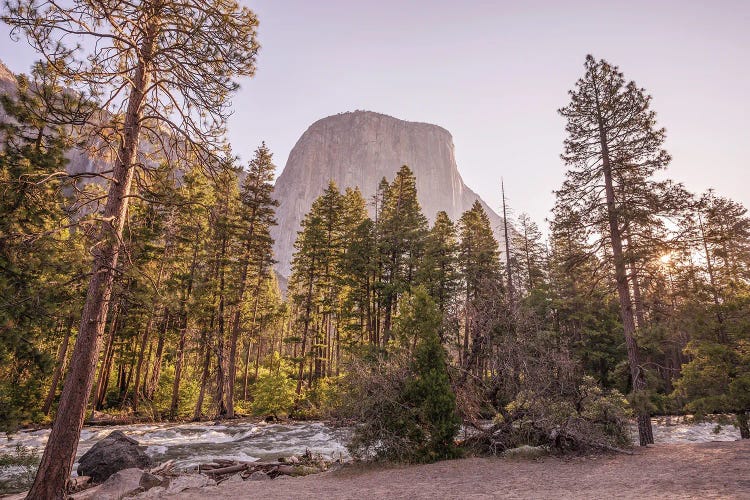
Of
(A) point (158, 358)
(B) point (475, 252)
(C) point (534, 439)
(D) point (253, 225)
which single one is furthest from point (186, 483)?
(B) point (475, 252)

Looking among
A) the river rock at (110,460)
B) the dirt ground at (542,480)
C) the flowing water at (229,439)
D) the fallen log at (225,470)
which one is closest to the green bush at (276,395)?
the flowing water at (229,439)

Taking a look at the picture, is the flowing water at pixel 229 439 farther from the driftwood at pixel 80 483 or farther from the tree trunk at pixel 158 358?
the tree trunk at pixel 158 358

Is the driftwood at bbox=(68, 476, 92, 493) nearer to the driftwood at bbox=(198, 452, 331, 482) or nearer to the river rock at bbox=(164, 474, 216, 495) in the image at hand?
the river rock at bbox=(164, 474, 216, 495)

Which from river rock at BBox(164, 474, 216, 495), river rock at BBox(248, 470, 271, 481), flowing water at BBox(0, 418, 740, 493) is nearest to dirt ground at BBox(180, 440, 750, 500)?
river rock at BBox(164, 474, 216, 495)

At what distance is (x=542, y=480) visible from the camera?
7.77 m

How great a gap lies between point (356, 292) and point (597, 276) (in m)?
17.4

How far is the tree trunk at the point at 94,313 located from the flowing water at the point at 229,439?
501 cm

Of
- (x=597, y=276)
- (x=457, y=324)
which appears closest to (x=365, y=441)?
(x=457, y=324)

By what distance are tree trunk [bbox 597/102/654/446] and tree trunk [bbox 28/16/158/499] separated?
48.3 feet

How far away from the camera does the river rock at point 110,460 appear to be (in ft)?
32.2

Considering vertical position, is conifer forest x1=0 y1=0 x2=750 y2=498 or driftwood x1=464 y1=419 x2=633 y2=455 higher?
conifer forest x1=0 y1=0 x2=750 y2=498

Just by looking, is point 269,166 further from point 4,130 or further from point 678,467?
point 678,467

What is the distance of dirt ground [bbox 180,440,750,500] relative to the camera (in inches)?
258

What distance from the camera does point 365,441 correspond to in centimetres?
1037
